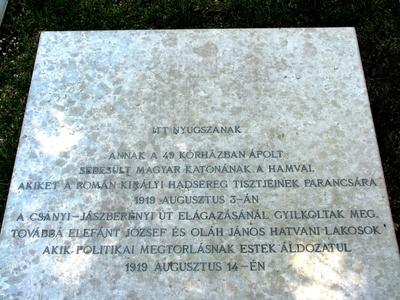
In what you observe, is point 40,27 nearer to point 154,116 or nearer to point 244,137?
point 154,116

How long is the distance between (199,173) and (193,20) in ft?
8.42

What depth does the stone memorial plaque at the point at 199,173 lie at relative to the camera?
11.1 ft

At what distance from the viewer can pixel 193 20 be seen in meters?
5.87

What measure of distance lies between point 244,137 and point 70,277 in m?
1.49

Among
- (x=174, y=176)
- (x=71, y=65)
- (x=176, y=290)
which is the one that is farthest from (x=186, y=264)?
(x=71, y=65)

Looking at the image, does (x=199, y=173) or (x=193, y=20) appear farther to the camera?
(x=193, y=20)

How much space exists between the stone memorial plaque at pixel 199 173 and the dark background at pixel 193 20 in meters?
1.19

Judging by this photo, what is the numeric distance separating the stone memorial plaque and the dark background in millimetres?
1187

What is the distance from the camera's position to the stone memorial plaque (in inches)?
134

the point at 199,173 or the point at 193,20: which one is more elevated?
the point at 193,20

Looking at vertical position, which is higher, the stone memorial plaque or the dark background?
the dark background

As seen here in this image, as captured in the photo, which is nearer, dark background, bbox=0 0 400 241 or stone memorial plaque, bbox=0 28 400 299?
stone memorial plaque, bbox=0 28 400 299

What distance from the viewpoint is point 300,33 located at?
4.50 m

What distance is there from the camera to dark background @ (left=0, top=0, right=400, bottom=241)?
5.54 m
